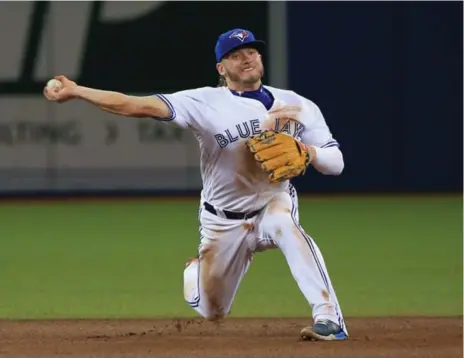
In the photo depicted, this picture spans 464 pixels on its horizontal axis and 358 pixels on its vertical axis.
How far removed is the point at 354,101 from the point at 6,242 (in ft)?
21.8

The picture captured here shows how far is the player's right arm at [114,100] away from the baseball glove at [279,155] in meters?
0.47

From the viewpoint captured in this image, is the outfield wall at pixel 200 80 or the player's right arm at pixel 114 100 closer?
the player's right arm at pixel 114 100

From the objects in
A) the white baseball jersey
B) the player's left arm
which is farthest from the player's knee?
the player's left arm

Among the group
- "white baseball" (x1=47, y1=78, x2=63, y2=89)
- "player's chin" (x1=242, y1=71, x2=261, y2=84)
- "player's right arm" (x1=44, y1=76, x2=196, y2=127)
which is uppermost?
"player's chin" (x1=242, y1=71, x2=261, y2=84)

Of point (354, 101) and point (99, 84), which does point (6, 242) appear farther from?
point (354, 101)

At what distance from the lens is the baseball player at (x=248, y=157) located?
6.08 meters

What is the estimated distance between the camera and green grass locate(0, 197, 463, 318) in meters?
8.06

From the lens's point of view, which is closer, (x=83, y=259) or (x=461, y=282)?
(x=461, y=282)

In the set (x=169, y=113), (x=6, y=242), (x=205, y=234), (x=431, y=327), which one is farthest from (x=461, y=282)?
(x=6, y=242)

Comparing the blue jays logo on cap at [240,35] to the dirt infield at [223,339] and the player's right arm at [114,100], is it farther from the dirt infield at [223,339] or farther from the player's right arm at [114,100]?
the dirt infield at [223,339]

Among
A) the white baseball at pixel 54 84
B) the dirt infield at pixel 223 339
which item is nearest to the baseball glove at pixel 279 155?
the dirt infield at pixel 223 339

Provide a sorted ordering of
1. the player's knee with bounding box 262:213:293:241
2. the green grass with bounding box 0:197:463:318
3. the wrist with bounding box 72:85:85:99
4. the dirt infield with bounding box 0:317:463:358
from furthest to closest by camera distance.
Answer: the green grass with bounding box 0:197:463:318 < the player's knee with bounding box 262:213:293:241 < the wrist with bounding box 72:85:85:99 < the dirt infield with bounding box 0:317:463:358

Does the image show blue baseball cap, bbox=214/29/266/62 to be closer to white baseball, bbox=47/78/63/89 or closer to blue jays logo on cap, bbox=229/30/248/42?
blue jays logo on cap, bbox=229/30/248/42

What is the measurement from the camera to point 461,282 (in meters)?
8.93
